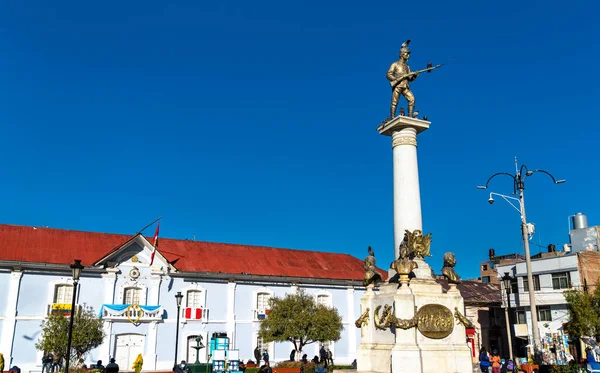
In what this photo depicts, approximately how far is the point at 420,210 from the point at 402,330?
3.85 metres

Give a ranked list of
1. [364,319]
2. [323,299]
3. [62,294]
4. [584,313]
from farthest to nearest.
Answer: [323,299] < [62,294] < [584,313] < [364,319]

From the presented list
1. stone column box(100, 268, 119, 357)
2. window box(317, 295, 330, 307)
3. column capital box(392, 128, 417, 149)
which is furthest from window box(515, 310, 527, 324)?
stone column box(100, 268, 119, 357)

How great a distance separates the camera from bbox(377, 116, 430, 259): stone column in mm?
16047

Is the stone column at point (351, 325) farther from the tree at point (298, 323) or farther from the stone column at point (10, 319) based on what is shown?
the stone column at point (10, 319)

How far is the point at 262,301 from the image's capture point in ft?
123

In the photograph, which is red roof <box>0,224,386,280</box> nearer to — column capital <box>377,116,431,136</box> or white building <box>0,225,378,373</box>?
white building <box>0,225,378,373</box>

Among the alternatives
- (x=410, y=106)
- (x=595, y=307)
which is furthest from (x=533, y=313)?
(x=595, y=307)

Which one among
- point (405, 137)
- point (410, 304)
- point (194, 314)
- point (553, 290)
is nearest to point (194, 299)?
point (194, 314)

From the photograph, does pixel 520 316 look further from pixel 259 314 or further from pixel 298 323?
pixel 259 314

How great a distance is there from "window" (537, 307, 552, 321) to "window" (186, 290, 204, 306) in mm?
22282

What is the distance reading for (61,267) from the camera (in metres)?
31.9

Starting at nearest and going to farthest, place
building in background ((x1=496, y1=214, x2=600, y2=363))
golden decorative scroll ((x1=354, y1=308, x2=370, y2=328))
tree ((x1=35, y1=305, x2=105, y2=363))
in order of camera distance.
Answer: golden decorative scroll ((x1=354, y1=308, x2=370, y2=328)) < tree ((x1=35, y1=305, x2=105, y2=363)) < building in background ((x1=496, y1=214, x2=600, y2=363))

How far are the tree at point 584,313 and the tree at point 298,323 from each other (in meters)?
13.4

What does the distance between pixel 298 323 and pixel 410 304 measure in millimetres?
18465
